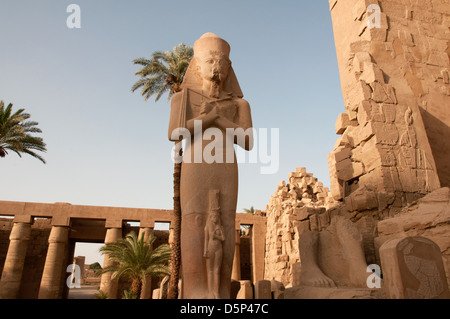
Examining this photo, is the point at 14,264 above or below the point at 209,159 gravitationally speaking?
above

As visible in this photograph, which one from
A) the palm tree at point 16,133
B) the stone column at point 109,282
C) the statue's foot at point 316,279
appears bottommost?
the statue's foot at point 316,279

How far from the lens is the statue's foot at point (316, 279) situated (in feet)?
10.8

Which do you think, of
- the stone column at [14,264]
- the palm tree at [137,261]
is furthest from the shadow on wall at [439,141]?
the stone column at [14,264]

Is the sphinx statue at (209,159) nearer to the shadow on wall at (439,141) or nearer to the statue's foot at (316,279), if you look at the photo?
the statue's foot at (316,279)

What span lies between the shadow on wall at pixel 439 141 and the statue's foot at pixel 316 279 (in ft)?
13.0

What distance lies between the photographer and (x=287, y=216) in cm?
1488

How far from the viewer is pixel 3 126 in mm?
13227

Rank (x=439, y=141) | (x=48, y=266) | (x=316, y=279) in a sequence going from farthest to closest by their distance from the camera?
1. (x=48, y=266)
2. (x=439, y=141)
3. (x=316, y=279)

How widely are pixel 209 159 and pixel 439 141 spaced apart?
5.29 metres

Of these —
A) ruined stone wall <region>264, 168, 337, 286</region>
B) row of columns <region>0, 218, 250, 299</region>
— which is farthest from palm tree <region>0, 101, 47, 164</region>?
ruined stone wall <region>264, 168, 337, 286</region>

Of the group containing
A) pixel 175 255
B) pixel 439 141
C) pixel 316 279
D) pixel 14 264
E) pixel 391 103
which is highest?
pixel 391 103

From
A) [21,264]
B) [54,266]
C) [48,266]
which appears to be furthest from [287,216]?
[21,264]

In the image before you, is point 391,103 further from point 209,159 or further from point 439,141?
point 209,159

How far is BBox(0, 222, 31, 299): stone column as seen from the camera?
14.0 metres
